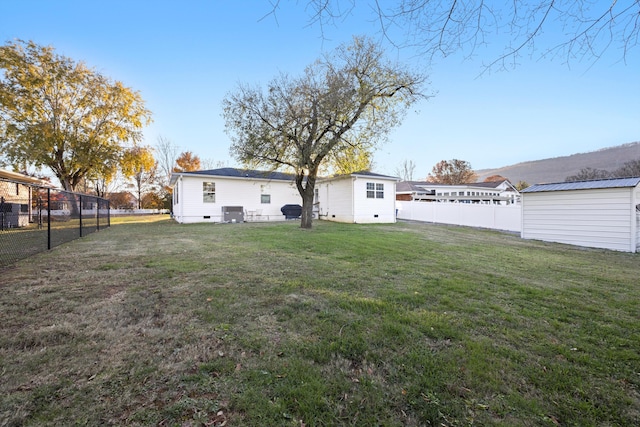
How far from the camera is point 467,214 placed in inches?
691

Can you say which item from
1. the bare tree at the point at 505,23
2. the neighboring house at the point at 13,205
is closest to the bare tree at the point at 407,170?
the neighboring house at the point at 13,205

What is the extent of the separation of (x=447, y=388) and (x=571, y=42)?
3.20 metres

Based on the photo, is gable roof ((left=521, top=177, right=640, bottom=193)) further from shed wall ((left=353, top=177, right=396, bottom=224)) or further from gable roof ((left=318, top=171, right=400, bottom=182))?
shed wall ((left=353, top=177, right=396, bottom=224))

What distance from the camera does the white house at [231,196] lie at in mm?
16953

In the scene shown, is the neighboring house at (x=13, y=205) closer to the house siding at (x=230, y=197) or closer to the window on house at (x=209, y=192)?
the house siding at (x=230, y=197)

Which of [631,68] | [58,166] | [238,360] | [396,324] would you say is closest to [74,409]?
[238,360]

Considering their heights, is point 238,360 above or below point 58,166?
below

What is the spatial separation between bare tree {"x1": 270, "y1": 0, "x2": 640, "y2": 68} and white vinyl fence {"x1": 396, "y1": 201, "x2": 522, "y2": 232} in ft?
42.5

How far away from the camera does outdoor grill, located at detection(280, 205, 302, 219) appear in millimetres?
19484

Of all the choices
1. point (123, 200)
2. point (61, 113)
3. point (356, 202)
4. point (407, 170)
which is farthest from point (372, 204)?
point (123, 200)

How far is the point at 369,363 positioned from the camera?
224 centimetres

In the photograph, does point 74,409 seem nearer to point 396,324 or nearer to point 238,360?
point 238,360

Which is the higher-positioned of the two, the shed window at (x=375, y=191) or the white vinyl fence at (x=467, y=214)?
the shed window at (x=375, y=191)

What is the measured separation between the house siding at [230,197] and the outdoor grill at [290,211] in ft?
1.58
